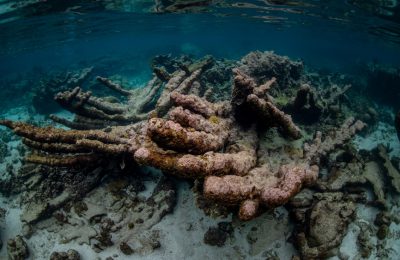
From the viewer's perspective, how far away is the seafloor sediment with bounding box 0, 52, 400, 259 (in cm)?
419

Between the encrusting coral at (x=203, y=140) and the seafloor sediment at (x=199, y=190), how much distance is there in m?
0.02

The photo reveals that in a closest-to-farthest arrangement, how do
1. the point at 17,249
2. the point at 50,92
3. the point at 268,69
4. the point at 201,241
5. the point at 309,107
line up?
the point at 201,241 → the point at 17,249 → the point at 309,107 → the point at 268,69 → the point at 50,92

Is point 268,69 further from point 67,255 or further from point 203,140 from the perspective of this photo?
point 67,255

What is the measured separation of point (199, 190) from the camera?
5.01 metres

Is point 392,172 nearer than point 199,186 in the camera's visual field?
No

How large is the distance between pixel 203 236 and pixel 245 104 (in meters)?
2.73

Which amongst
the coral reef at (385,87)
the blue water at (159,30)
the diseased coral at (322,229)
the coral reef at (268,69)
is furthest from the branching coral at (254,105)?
the blue water at (159,30)

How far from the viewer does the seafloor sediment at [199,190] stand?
419cm

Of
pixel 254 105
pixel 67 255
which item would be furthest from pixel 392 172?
pixel 67 255

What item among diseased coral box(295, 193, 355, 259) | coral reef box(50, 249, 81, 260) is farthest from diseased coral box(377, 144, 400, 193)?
coral reef box(50, 249, 81, 260)

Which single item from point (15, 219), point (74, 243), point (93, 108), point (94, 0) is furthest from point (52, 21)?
point (74, 243)

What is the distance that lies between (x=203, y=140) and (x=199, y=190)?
1.14 m

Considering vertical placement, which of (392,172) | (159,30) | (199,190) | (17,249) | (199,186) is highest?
(199,186)

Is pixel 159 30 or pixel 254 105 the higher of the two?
pixel 254 105
